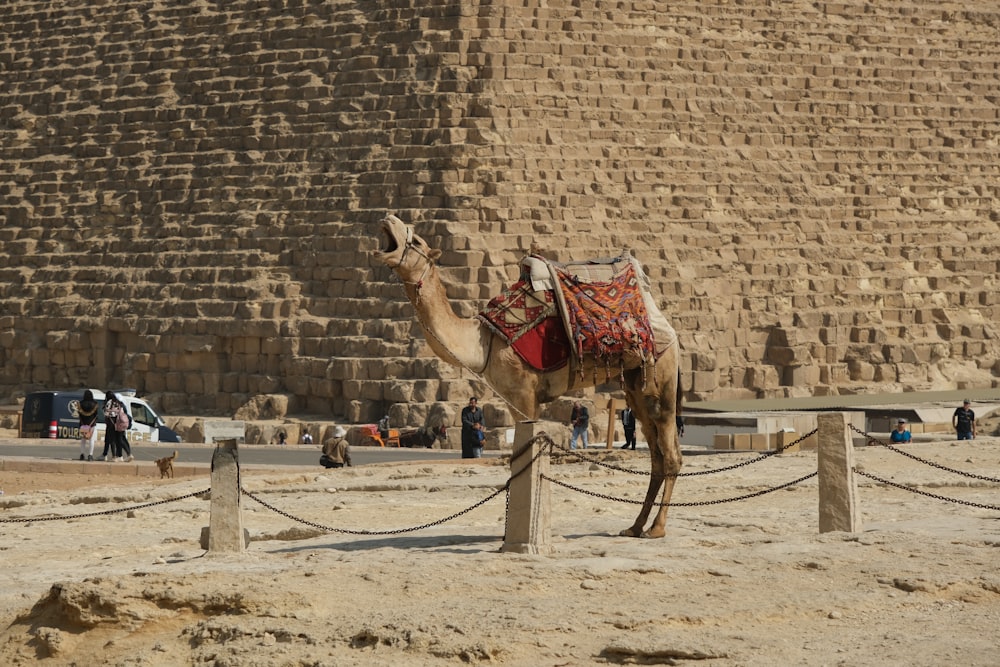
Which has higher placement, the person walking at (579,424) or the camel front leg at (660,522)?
the person walking at (579,424)

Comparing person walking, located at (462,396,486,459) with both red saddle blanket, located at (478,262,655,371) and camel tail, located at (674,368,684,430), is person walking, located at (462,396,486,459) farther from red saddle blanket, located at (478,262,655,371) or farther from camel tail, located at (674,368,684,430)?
red saddle blanket, located at (478,262,655,371)

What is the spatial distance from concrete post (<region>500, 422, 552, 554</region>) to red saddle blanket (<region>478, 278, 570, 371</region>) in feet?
3.34

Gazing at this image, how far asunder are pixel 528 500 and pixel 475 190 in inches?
778

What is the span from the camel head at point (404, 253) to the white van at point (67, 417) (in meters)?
16.0

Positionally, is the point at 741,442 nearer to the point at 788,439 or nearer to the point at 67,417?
the point at 788,439

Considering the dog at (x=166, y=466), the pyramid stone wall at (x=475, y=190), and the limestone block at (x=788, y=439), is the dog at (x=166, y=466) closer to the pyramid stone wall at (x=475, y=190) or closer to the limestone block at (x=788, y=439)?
the limestone block at (x=788, y=439)

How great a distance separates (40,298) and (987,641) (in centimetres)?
2701

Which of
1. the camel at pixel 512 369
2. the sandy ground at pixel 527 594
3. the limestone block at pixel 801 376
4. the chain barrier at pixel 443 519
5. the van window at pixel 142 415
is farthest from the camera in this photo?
the limestone block at pixel 801 376

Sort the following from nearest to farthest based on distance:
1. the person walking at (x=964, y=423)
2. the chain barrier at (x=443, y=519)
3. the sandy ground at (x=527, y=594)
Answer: the sandy ground at (x=527, y=594), the chain barrier at (x=443, y=519), the person walking at (x=964, y=423)

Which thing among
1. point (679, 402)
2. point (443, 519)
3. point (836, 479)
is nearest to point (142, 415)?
point (443, 519)

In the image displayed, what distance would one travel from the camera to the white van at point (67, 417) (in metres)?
29.0

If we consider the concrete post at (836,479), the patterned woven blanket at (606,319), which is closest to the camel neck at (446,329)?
the patterned woven blanket at (606,319)

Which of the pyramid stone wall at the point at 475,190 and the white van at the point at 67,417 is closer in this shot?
A: the white van at the point at 67,417

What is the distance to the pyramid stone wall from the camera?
31641mm
